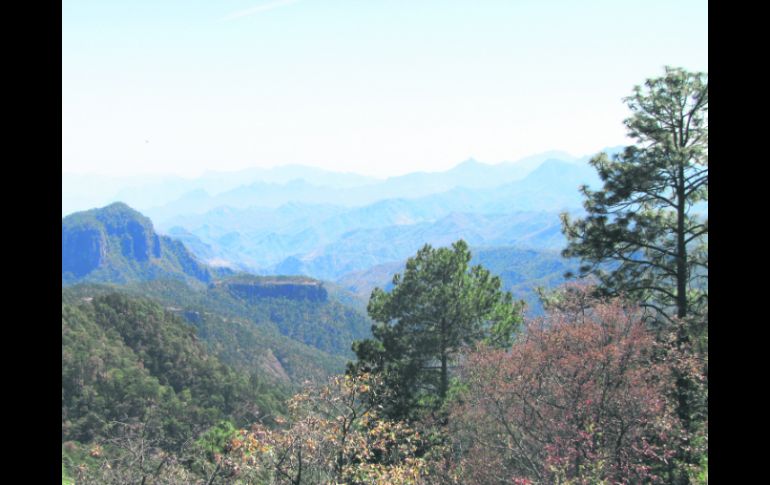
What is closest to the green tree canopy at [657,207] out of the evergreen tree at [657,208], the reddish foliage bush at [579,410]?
the evergreen tree at [657,208]

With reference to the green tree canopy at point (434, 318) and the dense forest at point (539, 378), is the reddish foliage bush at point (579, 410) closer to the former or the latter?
the dense forest at point (539, 378)

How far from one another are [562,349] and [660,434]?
8.44ft

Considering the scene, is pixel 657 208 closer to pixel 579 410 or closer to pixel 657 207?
pixel 657 207

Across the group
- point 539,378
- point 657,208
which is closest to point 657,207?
point 657,208

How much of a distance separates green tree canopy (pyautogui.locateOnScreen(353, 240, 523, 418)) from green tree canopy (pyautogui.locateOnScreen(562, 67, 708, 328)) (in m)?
5.02

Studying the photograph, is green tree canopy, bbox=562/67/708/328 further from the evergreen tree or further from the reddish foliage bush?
the reddish foliage bush

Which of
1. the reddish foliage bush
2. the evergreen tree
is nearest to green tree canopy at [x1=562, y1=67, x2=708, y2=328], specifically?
the evergreen tree

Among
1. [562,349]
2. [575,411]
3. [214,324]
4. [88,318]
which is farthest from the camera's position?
[214,324]

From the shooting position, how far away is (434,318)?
2241 centimetres

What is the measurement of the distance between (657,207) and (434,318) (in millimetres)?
9532

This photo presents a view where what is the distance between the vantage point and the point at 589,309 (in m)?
15.5

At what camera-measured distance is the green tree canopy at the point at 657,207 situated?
51.3 feet
